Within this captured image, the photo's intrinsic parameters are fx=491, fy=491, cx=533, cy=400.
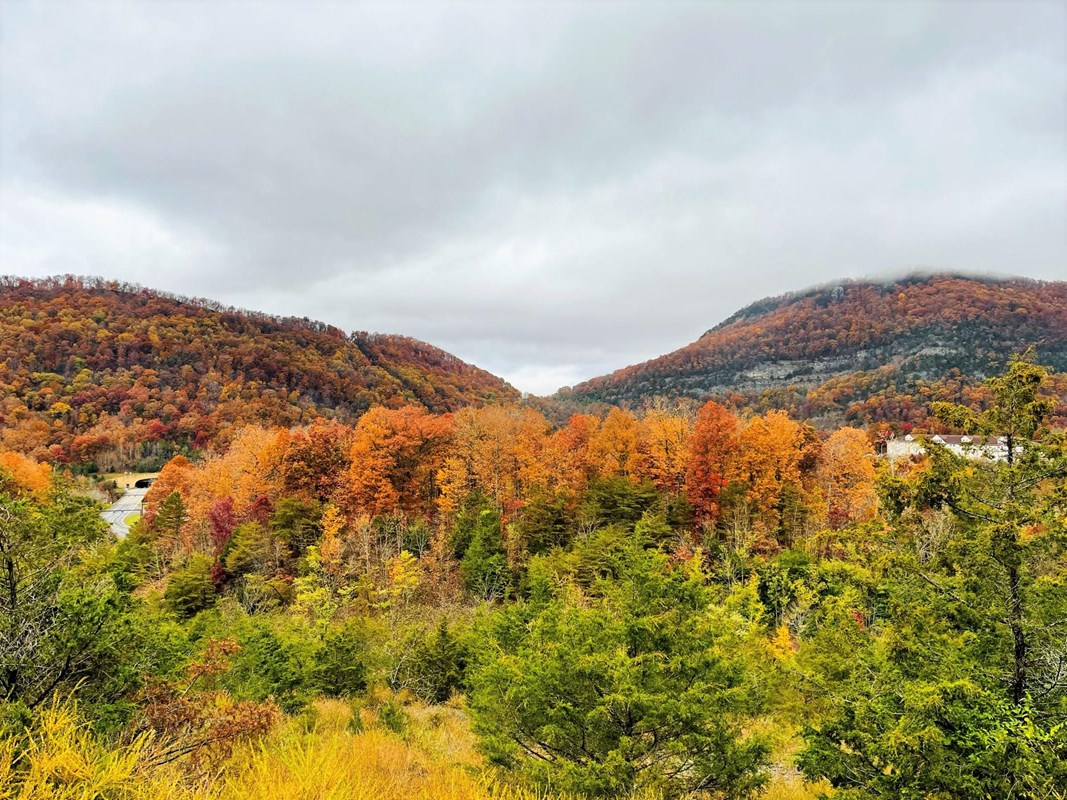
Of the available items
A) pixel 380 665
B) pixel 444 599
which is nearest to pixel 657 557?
pixel 380 665

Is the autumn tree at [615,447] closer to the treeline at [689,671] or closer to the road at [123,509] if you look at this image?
the treeline at [689,671]

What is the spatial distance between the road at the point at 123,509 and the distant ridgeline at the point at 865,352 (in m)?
88.0

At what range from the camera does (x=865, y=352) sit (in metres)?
140

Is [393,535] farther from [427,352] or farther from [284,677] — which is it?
[427,352]

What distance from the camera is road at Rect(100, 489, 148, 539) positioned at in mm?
58594

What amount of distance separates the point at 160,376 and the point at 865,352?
580ft

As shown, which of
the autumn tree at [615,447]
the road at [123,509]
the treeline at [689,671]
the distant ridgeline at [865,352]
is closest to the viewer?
the treeline at [689,671]

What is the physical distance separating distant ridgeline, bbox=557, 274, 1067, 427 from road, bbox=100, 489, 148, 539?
289 ft

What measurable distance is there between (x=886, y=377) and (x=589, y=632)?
130 m

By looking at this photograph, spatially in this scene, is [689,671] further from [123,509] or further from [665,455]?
[123,509]

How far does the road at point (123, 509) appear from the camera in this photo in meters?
58.6

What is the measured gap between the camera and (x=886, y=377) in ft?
364

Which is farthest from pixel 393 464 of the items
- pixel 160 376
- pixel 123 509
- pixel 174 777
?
pixel 160 376

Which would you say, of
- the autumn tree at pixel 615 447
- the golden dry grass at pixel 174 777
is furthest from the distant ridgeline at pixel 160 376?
the golden dry grass at pixel 174 777
